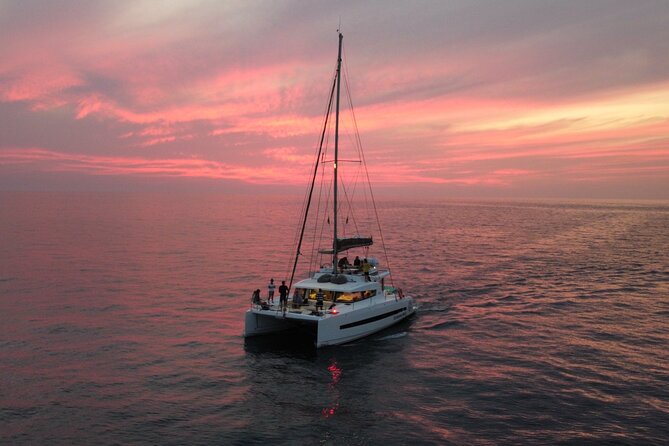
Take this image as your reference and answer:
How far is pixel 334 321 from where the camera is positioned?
24125 mm

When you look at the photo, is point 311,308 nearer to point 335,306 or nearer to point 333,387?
point 335,306

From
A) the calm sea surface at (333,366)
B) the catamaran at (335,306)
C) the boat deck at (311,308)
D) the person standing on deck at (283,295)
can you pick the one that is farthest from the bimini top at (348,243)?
the calm sea surface at (333,366)

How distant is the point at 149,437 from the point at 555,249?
64.9 metres

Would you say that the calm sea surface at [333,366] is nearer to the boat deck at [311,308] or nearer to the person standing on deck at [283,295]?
the boat deck at [311,308]

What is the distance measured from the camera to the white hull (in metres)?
23.8

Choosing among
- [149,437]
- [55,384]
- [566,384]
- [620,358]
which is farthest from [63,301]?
[620,358]

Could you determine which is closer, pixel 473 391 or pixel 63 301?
pixel 473 391

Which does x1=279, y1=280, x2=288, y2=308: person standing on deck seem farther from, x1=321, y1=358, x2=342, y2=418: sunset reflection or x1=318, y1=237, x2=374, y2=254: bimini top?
x1=321, y1=358, x2=342, y2=418: sunset reflection

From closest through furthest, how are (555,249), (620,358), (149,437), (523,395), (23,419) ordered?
(149,437) → (23,419) → (523,395) → (620,358) → (555,249)

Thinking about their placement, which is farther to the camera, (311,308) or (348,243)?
(348,243)

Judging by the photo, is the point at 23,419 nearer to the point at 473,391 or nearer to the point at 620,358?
the point at 473,391

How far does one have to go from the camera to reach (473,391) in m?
18.9

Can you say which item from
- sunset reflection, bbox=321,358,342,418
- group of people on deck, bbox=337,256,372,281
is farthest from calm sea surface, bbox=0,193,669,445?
group of people on deck, bbox=337,256,372,281

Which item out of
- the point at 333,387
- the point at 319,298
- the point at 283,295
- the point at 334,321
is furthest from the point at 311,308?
the point at 333,387
